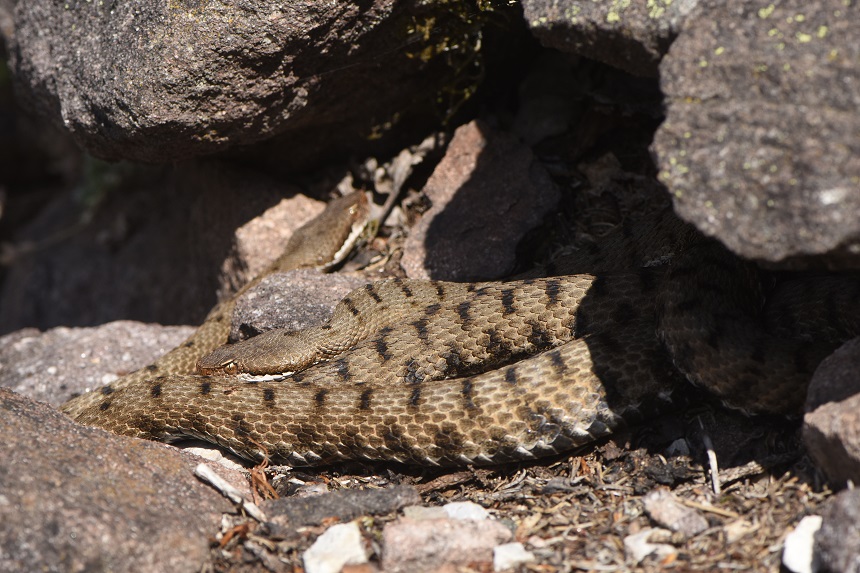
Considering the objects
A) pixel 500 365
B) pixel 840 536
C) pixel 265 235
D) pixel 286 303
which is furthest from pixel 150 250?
pixel 840 536

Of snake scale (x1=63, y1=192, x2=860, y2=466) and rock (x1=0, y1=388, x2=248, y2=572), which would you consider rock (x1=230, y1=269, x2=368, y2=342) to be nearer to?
snake scale (x1=63, y1=192, x2=860, y2=466)

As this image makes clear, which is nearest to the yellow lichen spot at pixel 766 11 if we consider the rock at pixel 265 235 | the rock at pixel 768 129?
the rock at pixel 768 129

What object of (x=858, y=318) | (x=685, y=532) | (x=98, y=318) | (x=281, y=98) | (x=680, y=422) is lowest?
(x=685, y=532)

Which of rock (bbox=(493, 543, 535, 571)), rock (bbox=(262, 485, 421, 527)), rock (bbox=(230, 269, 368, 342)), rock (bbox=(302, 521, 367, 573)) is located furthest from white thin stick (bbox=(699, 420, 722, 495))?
rock (bbox=(230, 269, 368, 342))

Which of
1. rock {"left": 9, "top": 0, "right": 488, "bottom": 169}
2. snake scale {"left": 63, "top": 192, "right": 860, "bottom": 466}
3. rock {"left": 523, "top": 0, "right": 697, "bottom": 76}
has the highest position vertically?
rock {"left": 9, "top": 0, "right": 488, "bottom": 169}

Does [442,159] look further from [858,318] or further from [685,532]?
[685,532]

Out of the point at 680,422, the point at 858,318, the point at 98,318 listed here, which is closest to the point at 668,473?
the point at 680,422
